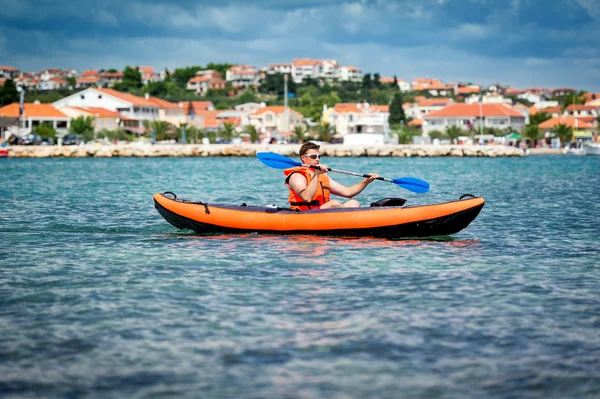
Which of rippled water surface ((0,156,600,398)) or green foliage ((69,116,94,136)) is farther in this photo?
green foliage ((69,116,94,136))

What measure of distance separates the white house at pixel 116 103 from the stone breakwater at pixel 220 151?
3260 centimetres

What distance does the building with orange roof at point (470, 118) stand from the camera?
116188 millimetres

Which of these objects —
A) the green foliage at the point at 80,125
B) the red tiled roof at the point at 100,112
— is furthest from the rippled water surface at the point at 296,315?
the red tiled roof at the point at 100,112

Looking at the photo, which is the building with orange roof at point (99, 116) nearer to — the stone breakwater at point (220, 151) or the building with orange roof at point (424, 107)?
the stone breakwater at point (220, 151)

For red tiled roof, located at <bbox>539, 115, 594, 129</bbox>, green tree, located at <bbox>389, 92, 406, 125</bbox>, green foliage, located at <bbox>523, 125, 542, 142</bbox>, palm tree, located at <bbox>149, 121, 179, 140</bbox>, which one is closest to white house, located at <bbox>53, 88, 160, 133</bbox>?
palm tree, located at <bbox>149, 121, 179, 140</bbox>

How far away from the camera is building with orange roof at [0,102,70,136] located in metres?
94.0

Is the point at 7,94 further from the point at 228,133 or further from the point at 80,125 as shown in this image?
the point at 228,133

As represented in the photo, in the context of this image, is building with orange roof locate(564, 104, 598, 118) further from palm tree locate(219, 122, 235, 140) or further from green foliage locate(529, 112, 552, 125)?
palm tree locate(219, 122, 235, 140)

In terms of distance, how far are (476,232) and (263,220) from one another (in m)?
4.42

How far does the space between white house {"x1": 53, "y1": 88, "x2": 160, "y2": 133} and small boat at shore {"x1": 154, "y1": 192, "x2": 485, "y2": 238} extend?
97289 millimetres

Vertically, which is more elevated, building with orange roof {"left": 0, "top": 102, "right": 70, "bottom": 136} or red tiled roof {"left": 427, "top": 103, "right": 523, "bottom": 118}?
red tiled roof {"left": 427, "top": 103, "right": 523, "bottom": 118}

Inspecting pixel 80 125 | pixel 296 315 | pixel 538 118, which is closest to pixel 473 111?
pixel 538 118

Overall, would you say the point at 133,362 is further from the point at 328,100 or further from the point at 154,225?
the point at 328,100

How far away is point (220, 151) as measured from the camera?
78250mm
